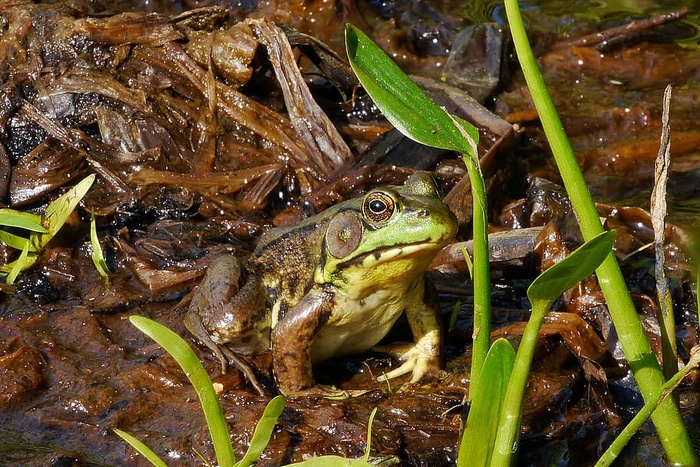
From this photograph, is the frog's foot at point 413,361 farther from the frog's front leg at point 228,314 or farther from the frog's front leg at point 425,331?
the frog's front leg at point 228,314

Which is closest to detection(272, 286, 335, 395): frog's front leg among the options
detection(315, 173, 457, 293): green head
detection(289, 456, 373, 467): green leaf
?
detection(315, 173, 457, 293): green head

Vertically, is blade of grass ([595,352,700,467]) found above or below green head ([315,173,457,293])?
below

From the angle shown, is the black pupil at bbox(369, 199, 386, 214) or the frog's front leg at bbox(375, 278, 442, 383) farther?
the frog's front leg at bbox(375, 278, 442, 383)

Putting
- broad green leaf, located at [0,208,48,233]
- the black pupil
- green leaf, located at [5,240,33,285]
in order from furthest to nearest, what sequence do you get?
green leaf, located at [5,240,33,285] → broad green leaf, located at [0,208,48,233] → the black pupil

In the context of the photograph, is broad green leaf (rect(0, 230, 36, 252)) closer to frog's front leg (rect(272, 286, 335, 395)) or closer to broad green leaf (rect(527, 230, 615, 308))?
frog's front leg (rect(272, 286, 335, 395))

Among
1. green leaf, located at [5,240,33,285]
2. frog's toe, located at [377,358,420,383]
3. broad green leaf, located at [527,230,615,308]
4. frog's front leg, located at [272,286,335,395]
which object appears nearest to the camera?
broad green leaf, located at [527,230,615,308]

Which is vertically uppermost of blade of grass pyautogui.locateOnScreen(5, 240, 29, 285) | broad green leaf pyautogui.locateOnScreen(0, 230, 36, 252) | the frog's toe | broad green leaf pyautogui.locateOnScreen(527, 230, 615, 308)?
broad green leaf pyautogui.locateOnScreen(527, 230, 615, 308)
